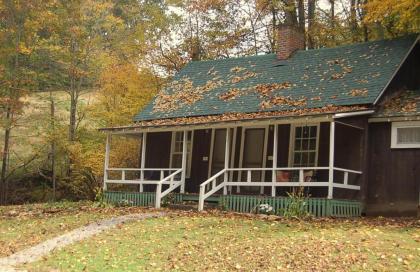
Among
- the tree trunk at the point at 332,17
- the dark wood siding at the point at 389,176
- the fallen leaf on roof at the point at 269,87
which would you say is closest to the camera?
the dark wood siding at the point at 389,176

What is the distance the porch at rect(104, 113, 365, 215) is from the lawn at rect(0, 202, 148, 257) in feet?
6.77

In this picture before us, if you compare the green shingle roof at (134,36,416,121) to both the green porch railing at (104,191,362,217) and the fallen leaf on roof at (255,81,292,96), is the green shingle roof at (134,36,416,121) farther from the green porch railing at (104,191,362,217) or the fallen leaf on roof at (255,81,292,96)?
the green porch railing at (104,191,362,217)

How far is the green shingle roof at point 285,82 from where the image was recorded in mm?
17969

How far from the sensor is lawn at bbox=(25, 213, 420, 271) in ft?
31.2

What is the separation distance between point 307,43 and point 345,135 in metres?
15.6

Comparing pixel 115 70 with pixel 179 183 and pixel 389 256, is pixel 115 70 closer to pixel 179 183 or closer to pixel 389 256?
pixel 179 183

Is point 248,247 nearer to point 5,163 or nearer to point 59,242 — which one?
point 59,242

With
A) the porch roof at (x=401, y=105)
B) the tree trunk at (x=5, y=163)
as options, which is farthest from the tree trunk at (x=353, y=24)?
the tree trunk at (x=5, y=163)

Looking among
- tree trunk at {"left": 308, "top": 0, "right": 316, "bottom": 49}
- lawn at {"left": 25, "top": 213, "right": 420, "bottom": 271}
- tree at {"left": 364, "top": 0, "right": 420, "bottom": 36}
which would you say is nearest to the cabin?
tree at {"left": 364, "top": 0, "right": 420, "bottom": 36}

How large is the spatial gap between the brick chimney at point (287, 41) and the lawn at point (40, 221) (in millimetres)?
9255

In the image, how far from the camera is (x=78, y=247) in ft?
39.4

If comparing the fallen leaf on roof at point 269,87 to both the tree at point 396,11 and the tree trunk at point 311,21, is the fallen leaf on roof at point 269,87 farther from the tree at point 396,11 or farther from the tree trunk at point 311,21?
the tree trunk at point 311,21

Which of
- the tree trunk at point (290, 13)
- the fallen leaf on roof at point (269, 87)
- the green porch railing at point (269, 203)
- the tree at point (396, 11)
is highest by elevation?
the tree trunk at point (290, 13)

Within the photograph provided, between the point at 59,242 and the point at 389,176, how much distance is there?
9895 mm
